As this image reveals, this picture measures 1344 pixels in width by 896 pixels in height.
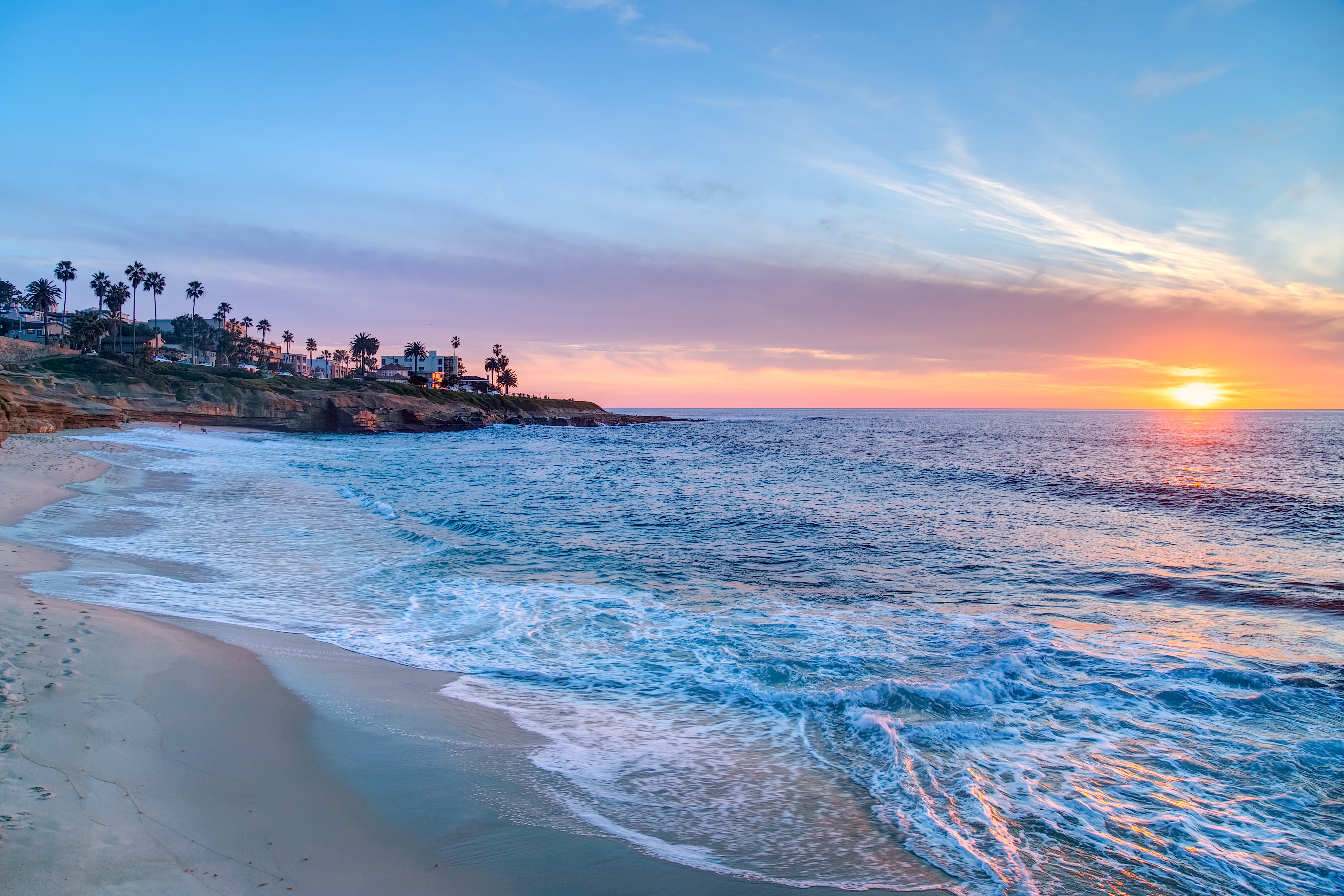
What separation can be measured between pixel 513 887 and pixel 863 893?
7.70 ft

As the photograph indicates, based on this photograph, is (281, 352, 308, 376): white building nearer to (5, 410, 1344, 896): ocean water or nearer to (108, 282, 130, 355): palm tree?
(108, 282, 130, 355): palm tree

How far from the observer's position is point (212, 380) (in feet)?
225

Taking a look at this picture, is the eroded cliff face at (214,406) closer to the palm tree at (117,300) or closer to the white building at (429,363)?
the palm tree at (117,300)

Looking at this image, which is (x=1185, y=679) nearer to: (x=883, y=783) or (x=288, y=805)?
(x=883, y=783)

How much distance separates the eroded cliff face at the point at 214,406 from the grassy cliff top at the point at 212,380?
0.22 meters

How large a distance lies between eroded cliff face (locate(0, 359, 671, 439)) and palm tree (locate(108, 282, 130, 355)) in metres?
25.5

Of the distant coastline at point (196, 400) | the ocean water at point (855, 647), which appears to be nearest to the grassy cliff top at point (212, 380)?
the distant coastline at point (196, 400)

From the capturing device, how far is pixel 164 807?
471 cm

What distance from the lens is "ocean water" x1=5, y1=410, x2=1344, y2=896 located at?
5.23 meters

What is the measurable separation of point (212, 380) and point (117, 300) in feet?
96.4

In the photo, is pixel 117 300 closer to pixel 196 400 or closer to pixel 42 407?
pixel 196 400

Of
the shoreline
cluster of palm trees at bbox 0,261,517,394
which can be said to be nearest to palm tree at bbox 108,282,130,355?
cluster of palm trees at bbox 0,261,517,394

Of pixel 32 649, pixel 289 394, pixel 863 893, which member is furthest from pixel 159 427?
pixel 863 893

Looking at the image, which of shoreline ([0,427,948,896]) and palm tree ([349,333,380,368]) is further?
palm tree ([349,333,380,368])
